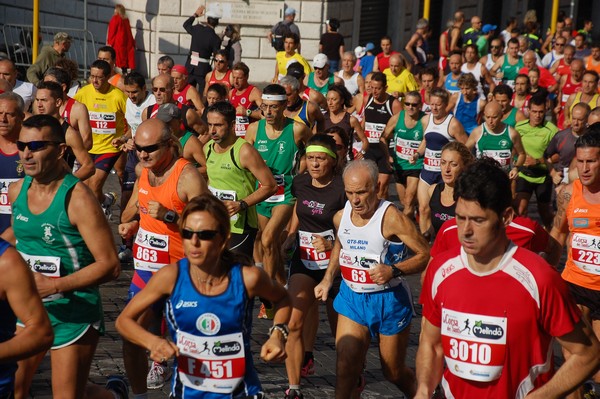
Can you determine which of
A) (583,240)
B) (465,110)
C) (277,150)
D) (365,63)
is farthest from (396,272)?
(365,63)

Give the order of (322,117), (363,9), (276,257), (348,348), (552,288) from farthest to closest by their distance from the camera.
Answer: (363,9) < (322,117) < (276,257) < (348,348) < (552,288)

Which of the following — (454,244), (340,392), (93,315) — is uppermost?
(454,244)

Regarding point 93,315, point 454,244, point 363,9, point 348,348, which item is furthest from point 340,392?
point 363,9

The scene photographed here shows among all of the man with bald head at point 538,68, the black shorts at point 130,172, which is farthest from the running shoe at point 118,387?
the man with bald head at point 538,68

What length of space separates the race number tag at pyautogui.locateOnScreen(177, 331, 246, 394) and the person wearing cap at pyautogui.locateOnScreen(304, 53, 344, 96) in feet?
36.7

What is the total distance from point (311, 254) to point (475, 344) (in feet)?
10.2

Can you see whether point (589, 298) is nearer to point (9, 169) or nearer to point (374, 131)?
point (9, 169)

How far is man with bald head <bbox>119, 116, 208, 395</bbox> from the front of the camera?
22.0 feet

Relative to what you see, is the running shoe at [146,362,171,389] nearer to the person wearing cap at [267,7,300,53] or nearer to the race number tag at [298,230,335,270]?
the race number tag at [298,230,335,270]

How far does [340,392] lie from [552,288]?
2.54m

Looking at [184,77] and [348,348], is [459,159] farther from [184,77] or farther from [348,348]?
[184,77]

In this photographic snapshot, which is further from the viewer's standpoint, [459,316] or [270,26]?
[270,26]

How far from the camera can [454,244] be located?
19.8ft

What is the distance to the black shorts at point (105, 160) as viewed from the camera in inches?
470
